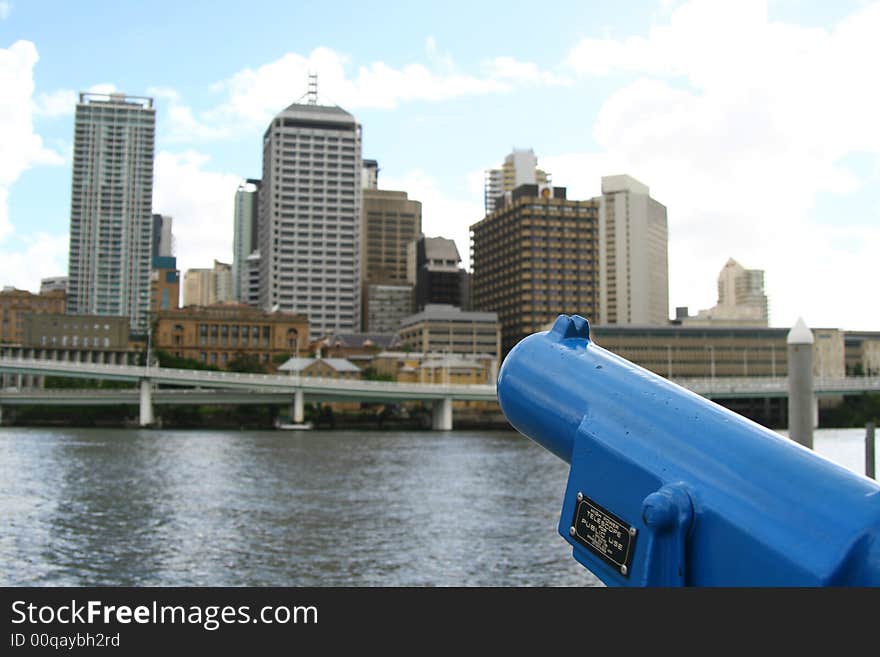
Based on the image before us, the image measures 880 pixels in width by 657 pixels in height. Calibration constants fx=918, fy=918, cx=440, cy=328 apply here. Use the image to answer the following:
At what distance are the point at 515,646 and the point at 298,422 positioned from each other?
8708 cm

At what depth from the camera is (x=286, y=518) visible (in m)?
24.4

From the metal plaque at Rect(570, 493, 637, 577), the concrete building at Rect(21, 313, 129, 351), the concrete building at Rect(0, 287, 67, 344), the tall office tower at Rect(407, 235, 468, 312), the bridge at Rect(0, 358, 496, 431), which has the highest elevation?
the tall office tower at Rect(407, 235, 468, 312)

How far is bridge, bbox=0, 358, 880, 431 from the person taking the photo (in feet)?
275

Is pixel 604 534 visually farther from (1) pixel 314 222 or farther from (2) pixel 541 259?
(1) pixel 314 222

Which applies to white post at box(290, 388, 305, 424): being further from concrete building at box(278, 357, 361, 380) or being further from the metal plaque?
the metal plaque

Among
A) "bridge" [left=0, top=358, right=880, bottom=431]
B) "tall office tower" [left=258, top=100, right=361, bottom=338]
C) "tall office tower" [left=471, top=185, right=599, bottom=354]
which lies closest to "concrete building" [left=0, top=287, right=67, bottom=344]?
"tall office tower" [left=258, top=100, right=361, bottom=338]

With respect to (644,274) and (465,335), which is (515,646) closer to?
(465,335)

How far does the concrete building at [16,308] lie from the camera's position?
16262cm

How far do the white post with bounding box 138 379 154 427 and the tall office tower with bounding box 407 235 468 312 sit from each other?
96.2 metres

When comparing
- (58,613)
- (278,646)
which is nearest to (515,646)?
(278,646)

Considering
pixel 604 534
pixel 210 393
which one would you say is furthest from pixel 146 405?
pixel 604 534

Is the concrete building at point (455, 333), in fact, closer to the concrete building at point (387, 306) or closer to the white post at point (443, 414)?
the concrete building at point (387, 306)

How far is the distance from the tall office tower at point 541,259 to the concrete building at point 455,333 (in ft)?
33.2

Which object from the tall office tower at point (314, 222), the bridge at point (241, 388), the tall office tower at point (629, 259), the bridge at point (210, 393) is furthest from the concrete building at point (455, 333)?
the tall office tower at point (629, 259)
